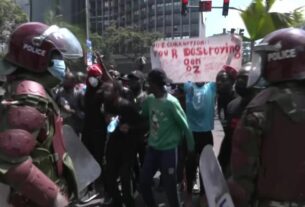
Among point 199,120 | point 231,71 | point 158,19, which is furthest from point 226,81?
point 158,19

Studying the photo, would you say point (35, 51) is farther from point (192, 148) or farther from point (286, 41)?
point (192, 148)

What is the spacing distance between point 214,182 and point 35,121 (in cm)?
87

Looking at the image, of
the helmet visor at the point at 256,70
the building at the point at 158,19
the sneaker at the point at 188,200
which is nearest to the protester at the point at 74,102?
the sneaker at the point at 188,200

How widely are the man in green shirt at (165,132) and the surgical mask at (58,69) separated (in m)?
2.89

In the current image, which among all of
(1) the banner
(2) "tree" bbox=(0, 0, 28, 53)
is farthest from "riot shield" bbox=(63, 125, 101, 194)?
(2) "tree" bbox=(0, 0, 28, 53)

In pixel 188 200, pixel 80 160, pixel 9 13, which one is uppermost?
pixel 9 13

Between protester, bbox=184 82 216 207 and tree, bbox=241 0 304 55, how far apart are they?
2.47 m

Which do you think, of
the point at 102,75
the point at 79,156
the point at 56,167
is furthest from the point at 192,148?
the point at 56,167

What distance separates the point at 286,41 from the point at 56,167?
49.0 inches

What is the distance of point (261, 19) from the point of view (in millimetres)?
9039

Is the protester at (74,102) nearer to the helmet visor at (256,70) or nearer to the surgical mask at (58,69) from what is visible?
the surgical mask at (58,69)

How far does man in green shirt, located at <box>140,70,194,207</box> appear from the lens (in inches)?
223

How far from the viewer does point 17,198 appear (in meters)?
2.42

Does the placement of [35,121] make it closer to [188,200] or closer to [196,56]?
[188,200]
